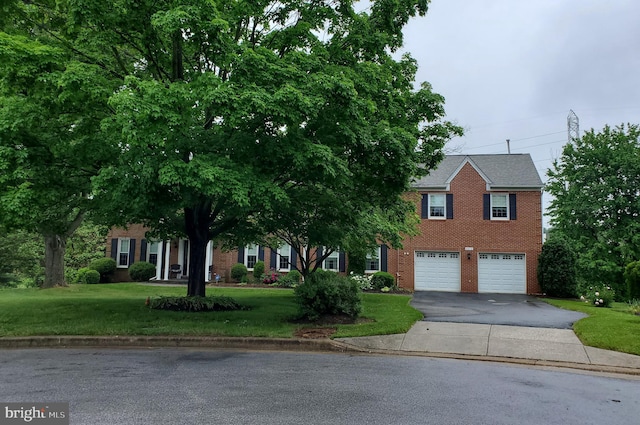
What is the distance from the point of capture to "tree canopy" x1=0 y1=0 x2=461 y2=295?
8289 mm

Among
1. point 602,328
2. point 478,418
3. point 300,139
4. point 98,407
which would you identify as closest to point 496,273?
point 602,328

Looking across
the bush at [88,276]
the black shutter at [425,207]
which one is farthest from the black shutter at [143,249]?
the black shutter at [425,207]

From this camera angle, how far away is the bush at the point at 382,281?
23.4 m

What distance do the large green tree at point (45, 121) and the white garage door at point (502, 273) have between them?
19.8 metres

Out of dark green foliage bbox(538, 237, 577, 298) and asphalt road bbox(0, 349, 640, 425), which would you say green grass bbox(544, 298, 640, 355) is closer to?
asphalt road bbox(0, 349, 640, 425)

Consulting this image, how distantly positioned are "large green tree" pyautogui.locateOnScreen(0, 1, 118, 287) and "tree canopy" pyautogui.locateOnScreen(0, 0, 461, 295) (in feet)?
0.44

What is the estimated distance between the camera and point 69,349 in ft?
30.3

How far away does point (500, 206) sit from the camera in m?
24.3

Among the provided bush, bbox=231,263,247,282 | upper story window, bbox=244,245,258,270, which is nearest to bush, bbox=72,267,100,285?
bush, bbox=231,263,247,282

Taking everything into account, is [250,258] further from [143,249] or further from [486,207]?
[486,207]

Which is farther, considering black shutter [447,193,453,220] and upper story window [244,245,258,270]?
upper story window [244,245,258,270]

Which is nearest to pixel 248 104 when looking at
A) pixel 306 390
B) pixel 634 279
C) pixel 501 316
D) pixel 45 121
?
pixel 306 390

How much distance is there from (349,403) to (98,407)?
2.99 metres

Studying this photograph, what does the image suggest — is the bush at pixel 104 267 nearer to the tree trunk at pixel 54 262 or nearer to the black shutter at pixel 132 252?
the black shutter at pixel 132 252
